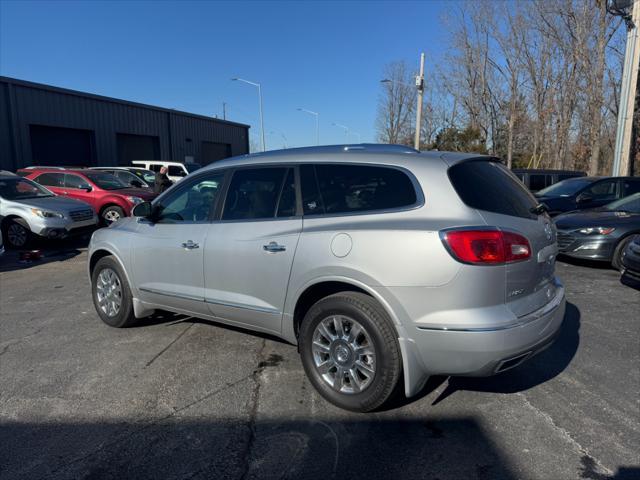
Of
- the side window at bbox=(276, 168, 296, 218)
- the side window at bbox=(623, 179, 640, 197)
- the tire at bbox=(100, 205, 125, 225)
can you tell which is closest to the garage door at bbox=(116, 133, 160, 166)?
the tire at bbox=(100, 205, 125, 225)

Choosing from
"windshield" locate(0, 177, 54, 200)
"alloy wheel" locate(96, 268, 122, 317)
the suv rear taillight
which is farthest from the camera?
"windshield" locate(0, 177, 54, 200)

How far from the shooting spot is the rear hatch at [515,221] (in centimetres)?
288

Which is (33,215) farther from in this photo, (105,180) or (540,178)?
(540,178)

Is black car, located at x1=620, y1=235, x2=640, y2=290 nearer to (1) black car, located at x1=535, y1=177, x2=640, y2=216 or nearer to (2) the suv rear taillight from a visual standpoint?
(1) black car, located at x1=535, y1=177, x2=640, y2=216

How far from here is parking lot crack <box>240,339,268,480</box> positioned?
2697 millimetres

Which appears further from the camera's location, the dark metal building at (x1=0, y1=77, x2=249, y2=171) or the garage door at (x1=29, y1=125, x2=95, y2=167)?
the garage door at (x1=29, y1=125, x2=95, y2=167)

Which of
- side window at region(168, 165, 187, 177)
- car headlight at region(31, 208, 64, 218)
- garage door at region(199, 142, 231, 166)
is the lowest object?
car headlight at region(31, 208, 64, 218)

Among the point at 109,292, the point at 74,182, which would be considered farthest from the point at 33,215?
the point at 109,292

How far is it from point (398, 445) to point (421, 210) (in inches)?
58.3

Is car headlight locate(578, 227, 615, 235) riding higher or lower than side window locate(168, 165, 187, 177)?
lower

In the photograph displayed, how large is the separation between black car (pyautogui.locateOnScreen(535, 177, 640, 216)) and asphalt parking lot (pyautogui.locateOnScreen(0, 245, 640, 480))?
6372mm

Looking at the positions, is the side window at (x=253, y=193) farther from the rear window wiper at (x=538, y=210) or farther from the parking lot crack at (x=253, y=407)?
the rear window wiper at (x=538, y=210)

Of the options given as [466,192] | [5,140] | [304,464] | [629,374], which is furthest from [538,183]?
[5,140]

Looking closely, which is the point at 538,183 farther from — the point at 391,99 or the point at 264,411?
the point at 391,99
